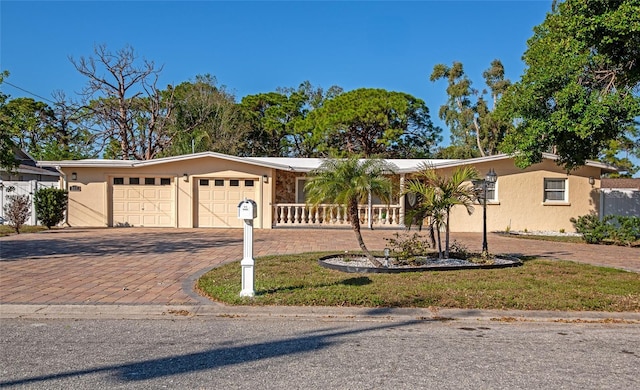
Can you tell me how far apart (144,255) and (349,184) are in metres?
5.37

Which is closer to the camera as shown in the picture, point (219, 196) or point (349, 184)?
point (349, 184)

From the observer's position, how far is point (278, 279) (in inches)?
318

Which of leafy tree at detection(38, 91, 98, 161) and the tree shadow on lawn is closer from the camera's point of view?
the tree shadow on lawn

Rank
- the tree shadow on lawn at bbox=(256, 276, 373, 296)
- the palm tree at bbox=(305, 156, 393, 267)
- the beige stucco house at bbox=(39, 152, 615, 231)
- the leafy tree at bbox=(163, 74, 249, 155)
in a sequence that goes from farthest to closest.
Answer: the leafy tree at bbox=(163, 74, 249, 155)
the beige stucco house at bbox=(39, 152, 615, 231)
the palm tree at bbox=(305, 156, 393, 267)
the tree shadow on lawn at bbox=(256, 276, 373, 296)

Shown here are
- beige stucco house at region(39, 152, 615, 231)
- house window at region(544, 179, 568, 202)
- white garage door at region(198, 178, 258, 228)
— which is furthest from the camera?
white garage door at region(198, 178, 258, 228)

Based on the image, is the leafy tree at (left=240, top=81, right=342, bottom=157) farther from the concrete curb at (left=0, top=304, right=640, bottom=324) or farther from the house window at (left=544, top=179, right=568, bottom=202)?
the concrete curb at (left=0, top=304, right=640, bottom=324)

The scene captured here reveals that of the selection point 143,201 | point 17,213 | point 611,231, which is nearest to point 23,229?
point 17,213

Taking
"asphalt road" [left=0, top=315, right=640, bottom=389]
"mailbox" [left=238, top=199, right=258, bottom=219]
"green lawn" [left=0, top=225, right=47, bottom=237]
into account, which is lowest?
"asphalt road" [left=0, top=315, right=640, bottom=389]

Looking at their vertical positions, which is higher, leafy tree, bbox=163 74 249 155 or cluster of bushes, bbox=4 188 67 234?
leafy tree, bbox=163 74 249 155

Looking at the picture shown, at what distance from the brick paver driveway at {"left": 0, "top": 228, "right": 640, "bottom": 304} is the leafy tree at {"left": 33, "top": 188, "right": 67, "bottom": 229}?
1.06 m

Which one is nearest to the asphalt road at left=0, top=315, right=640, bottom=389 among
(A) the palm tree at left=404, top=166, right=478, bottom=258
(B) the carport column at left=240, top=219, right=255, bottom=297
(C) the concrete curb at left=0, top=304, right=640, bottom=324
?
(C) the concrete curb at left=0, top=304, right=640, bottom=324

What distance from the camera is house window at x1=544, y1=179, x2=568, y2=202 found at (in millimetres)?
18828

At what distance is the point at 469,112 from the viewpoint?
35156mm

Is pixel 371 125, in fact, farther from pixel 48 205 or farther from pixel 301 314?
pixel 301 314
